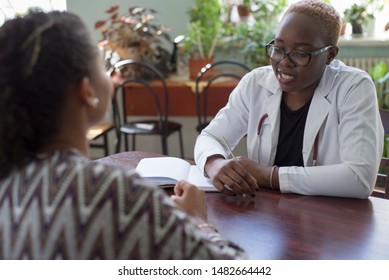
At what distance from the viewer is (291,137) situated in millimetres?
1757

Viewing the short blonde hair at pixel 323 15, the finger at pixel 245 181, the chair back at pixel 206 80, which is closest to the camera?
the finger at pixel 245 181

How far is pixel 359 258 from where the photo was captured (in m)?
1.14

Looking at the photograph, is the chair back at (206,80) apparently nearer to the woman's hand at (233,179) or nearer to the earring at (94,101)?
the woman's hand at (233,179)

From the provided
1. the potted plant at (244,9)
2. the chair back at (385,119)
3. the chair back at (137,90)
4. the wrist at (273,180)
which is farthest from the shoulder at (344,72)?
the potted plant at (244,9)

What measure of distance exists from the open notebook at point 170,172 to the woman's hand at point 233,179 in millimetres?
33

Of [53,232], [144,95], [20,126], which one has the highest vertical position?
[20,126]

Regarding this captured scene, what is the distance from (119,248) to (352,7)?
3486mm

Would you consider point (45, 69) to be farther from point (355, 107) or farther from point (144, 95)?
point (144, 95)

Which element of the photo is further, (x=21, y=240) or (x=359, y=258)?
(x=359, y=258)

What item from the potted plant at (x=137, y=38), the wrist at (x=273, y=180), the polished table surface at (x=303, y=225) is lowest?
the polished table surface at (x=303, y=225)

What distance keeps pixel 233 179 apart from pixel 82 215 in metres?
0.78

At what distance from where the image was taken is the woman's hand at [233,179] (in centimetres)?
149

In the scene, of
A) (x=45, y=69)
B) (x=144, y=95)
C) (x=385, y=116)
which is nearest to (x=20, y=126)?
(x=45, y=69)

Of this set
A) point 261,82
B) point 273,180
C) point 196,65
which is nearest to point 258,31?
point 196,65
